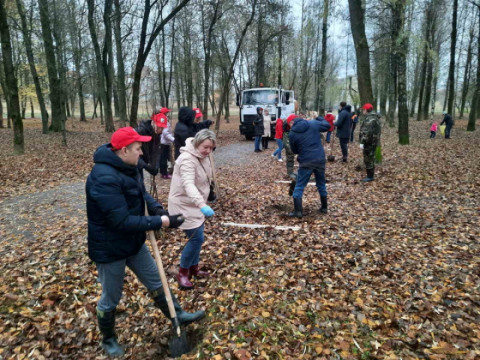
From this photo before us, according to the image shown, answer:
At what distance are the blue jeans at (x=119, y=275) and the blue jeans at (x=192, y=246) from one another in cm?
74

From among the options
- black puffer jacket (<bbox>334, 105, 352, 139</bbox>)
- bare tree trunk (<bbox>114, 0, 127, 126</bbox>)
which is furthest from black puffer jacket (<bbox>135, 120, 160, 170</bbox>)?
bare tree trunk (<bbox>114, 0, 127, 126</bbox>)

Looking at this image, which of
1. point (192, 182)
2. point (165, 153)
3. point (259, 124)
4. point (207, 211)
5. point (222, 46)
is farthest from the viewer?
point (222, 46)

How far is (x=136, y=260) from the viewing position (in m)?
2.98

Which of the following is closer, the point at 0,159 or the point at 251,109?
the point at 0,159

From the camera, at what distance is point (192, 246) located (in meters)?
3.91

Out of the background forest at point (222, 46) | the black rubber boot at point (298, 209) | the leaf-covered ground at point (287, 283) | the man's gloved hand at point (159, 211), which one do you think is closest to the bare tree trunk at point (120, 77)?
the background forest at point (222, 46)

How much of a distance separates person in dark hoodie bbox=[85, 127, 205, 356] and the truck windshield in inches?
621

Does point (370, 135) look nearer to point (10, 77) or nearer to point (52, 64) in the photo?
point (10, 77)

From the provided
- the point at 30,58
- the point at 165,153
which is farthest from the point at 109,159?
the point at 30,58

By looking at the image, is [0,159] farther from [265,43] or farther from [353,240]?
[265,43]

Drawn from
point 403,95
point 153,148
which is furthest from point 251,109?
point 153,148

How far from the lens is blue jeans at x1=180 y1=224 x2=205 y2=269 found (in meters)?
3.79

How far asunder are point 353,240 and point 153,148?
445 centimetres

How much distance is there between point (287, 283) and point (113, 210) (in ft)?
8.47
